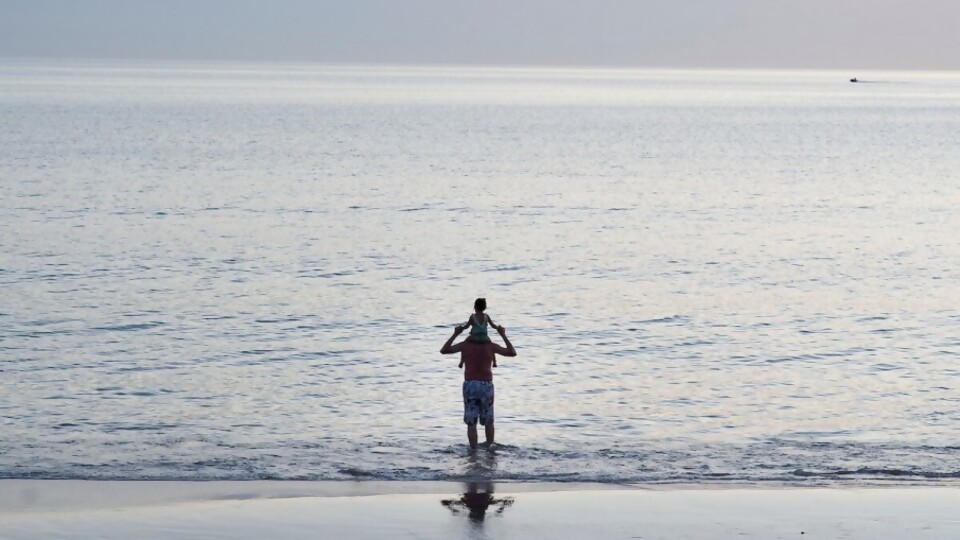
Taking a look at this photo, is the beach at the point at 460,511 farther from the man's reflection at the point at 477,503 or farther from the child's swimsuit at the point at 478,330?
the child's swimsuit at the point at 478,330

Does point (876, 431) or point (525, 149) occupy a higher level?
point (525, 149)

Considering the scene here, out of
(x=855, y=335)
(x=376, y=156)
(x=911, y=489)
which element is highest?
(x=376, y=156)

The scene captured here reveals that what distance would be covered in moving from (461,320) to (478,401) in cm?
1416

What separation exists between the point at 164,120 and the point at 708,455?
136 meters

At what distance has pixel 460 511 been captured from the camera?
1598 cm

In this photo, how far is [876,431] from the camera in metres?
22.2

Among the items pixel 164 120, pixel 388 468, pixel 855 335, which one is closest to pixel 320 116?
pixel 164 120

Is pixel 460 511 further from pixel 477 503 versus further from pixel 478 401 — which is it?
pixel 478 401

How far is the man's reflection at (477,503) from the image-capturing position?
15.9 m

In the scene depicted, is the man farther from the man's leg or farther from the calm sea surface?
the calm sea surface

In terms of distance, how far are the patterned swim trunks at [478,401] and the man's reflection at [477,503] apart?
2.27 metres

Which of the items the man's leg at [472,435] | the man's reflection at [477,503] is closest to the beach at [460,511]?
the man's reflection at [477,503]

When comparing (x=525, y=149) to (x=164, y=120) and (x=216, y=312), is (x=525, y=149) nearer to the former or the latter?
(x=164, y=120)

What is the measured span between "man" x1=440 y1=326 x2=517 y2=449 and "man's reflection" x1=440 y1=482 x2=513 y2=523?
2.28 metres
